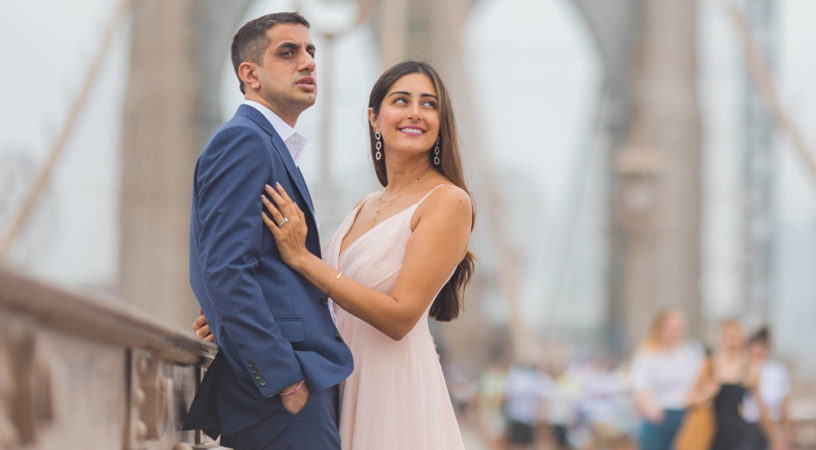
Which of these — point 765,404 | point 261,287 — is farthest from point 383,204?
point 765,404

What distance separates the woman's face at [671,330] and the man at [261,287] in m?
3.80

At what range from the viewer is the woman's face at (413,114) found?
247 centimetres

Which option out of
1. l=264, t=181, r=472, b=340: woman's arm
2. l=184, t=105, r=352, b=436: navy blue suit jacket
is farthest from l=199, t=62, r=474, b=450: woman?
l=184, t=105, r=352, b=436: navy blue suit jacket

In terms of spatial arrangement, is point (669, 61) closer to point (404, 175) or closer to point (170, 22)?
point (170, 22)

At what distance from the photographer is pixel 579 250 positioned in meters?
29.2

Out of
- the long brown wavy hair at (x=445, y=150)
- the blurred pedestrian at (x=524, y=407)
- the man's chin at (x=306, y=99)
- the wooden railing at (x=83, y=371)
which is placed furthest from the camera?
the blurred pedestrian at (x=524, y=407)

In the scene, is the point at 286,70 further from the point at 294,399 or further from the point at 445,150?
the point at 294,399

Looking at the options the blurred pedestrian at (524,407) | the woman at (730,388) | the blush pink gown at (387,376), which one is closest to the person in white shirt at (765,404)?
the woman at (730,388)

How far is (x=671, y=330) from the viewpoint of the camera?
5859 mm

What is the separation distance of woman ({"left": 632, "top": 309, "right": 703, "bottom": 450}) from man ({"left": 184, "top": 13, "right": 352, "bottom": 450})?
379cm

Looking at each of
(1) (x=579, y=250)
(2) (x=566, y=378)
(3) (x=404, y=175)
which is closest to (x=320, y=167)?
(2) (x=566, y=378)

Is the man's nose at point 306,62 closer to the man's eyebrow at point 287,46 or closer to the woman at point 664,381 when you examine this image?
the man's eyebrow at point 287,46

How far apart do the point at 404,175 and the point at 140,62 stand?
1467cm

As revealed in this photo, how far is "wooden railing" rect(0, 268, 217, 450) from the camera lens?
1.26m
